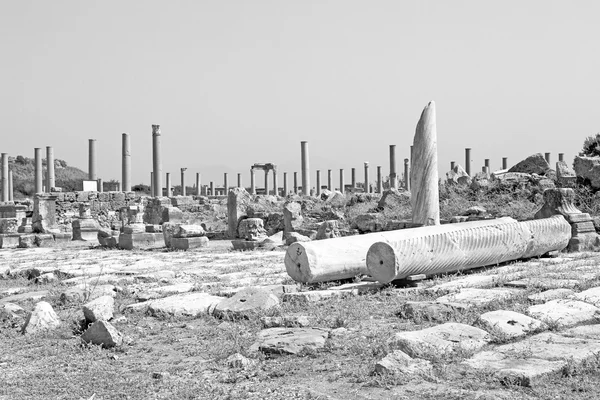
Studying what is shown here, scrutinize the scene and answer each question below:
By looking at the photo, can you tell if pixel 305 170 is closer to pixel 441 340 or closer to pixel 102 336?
pixel 102 336

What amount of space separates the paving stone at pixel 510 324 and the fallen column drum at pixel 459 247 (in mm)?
1871

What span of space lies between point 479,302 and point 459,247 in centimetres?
190

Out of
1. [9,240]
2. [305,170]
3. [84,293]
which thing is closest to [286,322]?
[84,293]

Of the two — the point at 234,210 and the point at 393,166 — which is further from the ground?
the point at 393,166

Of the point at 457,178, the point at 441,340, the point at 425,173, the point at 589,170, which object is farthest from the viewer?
the point at 457,178

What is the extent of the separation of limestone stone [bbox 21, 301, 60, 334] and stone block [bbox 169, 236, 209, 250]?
9.71 metres

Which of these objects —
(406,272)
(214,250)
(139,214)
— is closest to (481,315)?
(406,272)

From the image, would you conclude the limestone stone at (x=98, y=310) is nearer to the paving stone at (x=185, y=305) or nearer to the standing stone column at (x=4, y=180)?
the paving stone at (x=185, y=305)

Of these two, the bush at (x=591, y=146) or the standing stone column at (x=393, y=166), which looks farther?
the standing stone column at (x=393, y=166)

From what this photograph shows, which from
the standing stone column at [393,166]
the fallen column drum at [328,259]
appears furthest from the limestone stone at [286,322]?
the standing stone column at [393,166]

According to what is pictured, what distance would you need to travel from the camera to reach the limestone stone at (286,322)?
5082 millimetres

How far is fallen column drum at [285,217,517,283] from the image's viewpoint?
7.11m

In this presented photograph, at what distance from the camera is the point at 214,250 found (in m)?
15.3

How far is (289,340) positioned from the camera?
4.54 m
